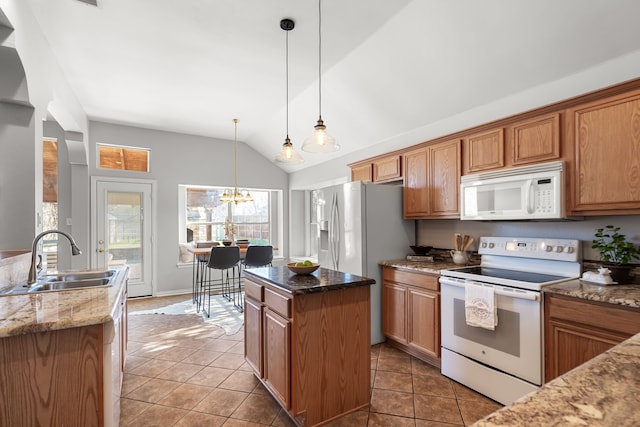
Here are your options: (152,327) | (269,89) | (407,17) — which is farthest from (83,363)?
(269,89)

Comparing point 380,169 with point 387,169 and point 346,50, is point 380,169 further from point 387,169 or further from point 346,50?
Result: point 346,50

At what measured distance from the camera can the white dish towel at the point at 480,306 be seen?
2.23 metres

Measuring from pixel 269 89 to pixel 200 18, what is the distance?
1390 mm

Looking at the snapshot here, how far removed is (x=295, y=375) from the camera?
6.32 ft

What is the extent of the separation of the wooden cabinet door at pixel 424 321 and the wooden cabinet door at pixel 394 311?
0.07 m

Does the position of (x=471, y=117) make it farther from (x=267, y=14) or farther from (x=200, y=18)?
(x=200, y=18)

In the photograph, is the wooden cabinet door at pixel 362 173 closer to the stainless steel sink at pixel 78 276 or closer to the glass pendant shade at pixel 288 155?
the glass pendant shade at pixel 288 155

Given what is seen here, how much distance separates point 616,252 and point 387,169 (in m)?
2.21

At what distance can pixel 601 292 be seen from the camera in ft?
6.05

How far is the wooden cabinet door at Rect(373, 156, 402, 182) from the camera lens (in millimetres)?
3670

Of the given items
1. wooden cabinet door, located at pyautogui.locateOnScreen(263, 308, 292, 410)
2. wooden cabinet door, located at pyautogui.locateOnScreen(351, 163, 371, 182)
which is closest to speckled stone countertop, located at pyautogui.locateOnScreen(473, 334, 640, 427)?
wooden cabinet door, located at pyautogui.locateOnScreen(263, 308, 292, 410)

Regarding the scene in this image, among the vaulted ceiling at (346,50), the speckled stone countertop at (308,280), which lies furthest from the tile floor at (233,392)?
the vaulted ceiling at (346,50)

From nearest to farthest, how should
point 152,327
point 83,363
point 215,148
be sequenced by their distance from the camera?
1. point 83,363
2. point 152,327
3. point 215,148

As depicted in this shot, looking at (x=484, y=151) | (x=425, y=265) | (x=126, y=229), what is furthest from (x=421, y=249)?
(x=126, y=229)
